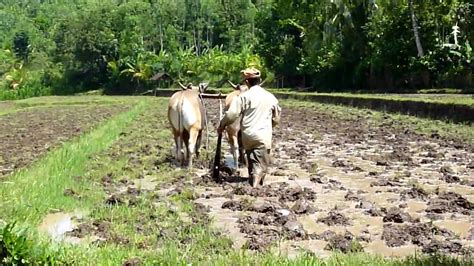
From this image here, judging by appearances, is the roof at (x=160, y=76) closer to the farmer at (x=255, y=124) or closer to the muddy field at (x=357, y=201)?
the muddy field at (x=357, y=201)

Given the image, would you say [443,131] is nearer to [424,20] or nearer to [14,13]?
[424,20]

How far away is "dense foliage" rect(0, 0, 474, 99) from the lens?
30.2 metres

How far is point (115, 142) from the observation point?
1472 centimetres

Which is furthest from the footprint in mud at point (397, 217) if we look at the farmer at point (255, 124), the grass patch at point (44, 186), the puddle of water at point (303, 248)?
the grass patch at point (44, 186)

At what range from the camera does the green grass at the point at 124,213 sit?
14.8 feet

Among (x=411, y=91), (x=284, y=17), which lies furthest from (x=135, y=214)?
(x=284, y=17)

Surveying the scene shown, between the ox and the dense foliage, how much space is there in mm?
19423

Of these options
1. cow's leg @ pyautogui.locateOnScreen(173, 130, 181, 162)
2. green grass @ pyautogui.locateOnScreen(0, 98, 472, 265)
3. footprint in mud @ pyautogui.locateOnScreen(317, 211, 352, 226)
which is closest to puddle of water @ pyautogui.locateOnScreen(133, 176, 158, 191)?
green grass @ pyautogui.locateOnScreen(0, 98, 472, 265)

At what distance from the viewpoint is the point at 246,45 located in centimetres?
6166

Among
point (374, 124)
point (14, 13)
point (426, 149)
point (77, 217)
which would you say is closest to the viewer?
point (77, 217)

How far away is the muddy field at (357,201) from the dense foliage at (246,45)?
57.2 ft

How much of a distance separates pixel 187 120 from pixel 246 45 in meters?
52.2

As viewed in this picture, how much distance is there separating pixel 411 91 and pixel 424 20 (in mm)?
3847

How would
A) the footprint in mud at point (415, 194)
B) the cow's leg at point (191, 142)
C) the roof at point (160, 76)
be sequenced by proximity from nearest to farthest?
1. the footprint in mud at point (415, 194)
2. the cow's leg at point (191, 142)
3. the roof at point (160, 76)
